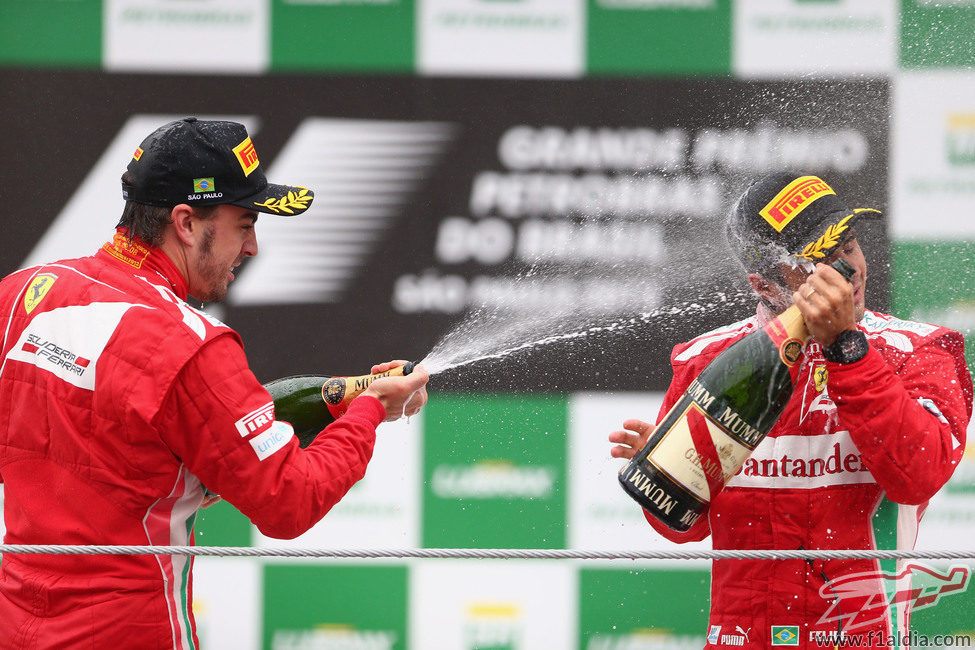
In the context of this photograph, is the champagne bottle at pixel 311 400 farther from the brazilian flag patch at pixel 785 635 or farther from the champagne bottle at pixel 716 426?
the brazilian flag patch at pixel 785 635

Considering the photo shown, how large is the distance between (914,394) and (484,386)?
4.87 ft

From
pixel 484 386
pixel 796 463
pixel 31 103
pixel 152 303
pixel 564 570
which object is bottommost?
pixel 564 570

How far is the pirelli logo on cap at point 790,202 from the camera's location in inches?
68.6

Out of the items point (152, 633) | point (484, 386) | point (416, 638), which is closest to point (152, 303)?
point (152, 633)

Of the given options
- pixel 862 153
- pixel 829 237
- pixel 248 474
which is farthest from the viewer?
pixel 862 153

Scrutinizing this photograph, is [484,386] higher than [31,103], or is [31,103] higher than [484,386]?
[31,103]

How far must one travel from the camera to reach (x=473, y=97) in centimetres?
296

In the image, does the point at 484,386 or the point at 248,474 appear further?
the point at 484,386

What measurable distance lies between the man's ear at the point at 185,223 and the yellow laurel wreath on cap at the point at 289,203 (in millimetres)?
101

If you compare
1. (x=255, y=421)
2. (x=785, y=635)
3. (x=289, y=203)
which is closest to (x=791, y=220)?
(x=785, y=635)

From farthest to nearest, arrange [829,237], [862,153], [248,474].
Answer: [862,153] → [829,237] → [248,474]

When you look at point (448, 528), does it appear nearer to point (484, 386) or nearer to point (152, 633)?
point (484, 386)

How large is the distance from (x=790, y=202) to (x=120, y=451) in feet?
3.83

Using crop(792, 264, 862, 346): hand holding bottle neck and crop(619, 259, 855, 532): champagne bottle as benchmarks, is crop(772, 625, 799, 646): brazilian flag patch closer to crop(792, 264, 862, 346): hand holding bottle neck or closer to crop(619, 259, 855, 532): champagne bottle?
crop(619, 259, 855, 532): champagne bottle
